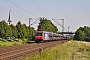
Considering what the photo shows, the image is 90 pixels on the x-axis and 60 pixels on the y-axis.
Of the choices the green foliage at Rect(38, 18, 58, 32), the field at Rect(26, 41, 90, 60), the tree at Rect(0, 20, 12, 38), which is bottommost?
the field at Rect(26, 41, 90, 60)

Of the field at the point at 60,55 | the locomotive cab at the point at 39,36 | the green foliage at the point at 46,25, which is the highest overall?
the green foliage at the point at 46,25

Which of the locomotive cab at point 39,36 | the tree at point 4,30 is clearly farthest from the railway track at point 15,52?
the tree at point 4,30

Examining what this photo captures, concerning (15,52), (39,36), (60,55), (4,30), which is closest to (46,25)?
(4,30)

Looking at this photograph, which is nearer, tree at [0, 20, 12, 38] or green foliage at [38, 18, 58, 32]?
tree at [0, 20, 12, 38]

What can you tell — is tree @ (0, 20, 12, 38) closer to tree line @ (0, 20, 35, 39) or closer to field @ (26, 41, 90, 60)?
tree line @ (0, 20, 35, 39)

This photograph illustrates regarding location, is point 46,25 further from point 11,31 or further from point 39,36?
point 39,36

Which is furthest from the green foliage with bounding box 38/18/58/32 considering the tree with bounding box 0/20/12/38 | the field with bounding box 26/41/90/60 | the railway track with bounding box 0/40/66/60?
the railway track with bounding box 0/40/66/60

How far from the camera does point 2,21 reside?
250 ft

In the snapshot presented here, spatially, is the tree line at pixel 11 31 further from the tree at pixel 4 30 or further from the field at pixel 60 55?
the field at pixel 60 55

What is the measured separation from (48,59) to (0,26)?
55.4 metres

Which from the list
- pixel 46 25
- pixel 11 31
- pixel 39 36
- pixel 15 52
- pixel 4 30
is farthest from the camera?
pixel 46 25

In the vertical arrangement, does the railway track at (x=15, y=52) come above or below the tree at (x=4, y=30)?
below

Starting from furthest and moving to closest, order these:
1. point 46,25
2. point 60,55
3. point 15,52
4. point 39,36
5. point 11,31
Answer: point 46,25 < point 11,31 < point 39,36 < point 15,52 < point 60,55

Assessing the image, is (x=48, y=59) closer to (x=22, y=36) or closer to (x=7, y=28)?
(x=7, y=28)
